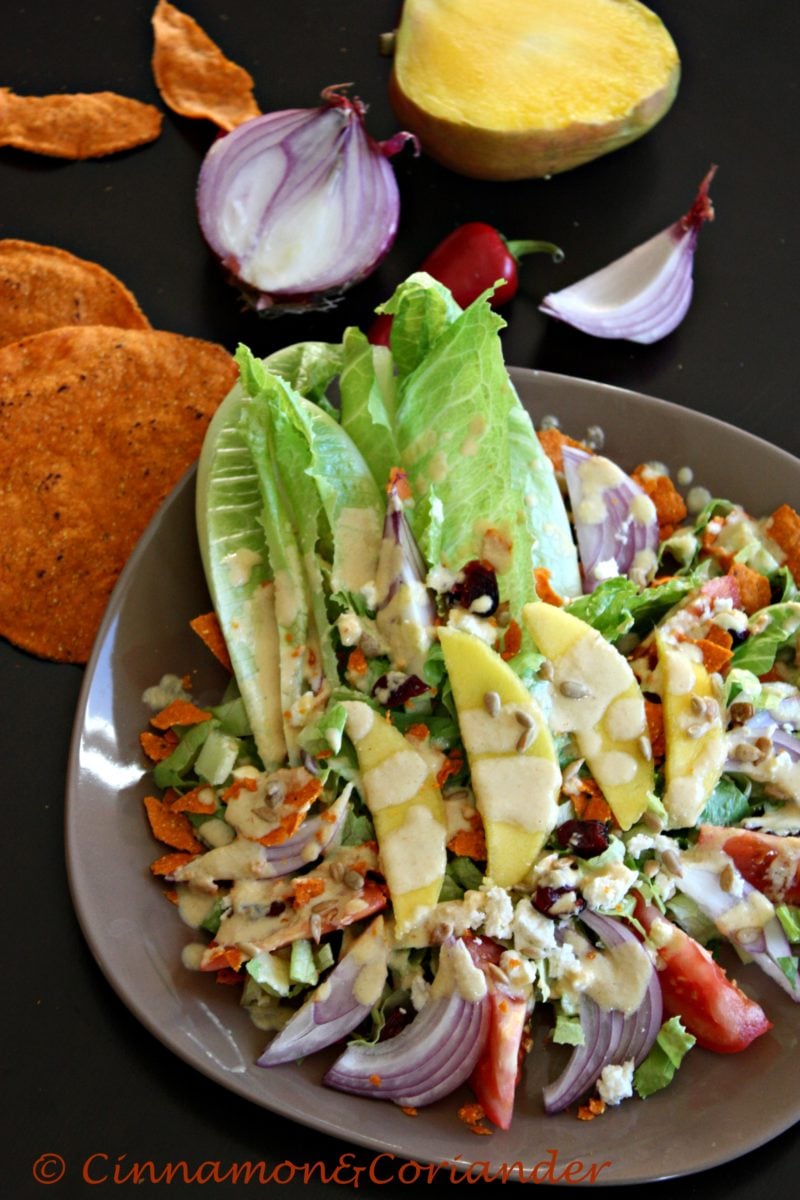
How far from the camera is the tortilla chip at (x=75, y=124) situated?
8.71ft

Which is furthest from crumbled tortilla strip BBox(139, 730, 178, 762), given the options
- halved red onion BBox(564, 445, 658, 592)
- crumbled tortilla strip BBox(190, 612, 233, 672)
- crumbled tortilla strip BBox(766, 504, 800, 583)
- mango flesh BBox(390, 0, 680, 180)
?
mango flesh BBox(390, 0, 680, 180)

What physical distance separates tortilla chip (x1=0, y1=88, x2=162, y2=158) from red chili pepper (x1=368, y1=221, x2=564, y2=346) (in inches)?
30.4

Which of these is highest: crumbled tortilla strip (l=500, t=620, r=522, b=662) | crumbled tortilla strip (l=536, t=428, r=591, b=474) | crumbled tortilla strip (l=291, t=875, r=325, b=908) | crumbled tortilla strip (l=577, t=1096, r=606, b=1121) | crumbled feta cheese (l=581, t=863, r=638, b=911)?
crumbled tortilla strip (l=536, t=428, r=591, b=474)

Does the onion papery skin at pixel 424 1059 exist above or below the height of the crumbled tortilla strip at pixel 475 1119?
above

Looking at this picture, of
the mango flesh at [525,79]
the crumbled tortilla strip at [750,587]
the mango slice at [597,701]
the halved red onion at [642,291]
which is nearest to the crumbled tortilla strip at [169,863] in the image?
the mango slice at [597,701]

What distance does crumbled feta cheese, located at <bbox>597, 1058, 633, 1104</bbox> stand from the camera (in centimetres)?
175

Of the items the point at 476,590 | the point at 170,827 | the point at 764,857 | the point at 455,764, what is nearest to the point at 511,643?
the point at 476,590

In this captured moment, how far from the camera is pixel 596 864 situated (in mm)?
1764

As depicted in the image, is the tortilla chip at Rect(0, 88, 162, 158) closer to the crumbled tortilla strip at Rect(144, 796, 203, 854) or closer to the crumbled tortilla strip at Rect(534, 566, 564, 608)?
the crumbled tortilla strip at Rect(534, 566, 564, 608)

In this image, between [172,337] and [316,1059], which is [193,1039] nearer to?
[316,1059]

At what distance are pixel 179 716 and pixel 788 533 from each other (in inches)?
45.8

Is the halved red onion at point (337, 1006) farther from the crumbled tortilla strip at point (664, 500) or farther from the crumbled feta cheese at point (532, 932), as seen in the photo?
the crumbled tortilla strip at point (664, 500)

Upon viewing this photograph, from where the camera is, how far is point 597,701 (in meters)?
1.85

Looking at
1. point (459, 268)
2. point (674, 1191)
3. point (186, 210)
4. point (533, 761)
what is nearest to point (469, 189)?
point (459, 268)
